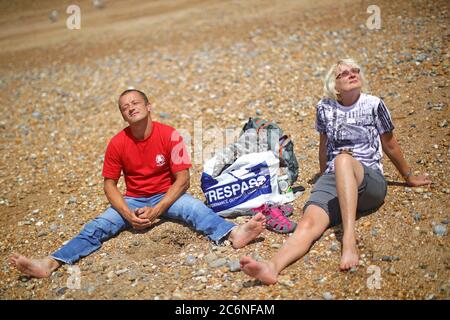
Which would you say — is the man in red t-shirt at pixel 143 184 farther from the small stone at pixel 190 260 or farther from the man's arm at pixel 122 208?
the small stone at pixel 190 260

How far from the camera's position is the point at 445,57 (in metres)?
8.13

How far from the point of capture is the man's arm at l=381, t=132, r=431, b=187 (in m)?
4.76

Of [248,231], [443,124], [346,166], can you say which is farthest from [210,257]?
[443,124]

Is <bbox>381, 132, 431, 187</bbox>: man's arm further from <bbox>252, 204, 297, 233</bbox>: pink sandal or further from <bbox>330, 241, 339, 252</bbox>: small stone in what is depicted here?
<bbox>252, 204, 297, 233</bbox>: pink sandal

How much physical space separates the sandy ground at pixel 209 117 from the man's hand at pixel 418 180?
0.37ft

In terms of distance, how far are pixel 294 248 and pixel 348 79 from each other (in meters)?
1.90

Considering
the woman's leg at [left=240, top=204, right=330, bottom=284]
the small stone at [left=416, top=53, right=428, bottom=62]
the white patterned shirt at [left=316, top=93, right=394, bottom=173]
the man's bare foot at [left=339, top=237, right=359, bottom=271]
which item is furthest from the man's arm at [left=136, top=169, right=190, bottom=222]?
the small stone at [left=416, top=53, right=428, bottom=62]

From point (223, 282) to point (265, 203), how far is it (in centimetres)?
134

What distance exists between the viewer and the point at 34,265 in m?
4.56

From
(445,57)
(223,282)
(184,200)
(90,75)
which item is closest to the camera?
(223,282)

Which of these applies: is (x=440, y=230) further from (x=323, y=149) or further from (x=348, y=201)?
(x=323, y=149)

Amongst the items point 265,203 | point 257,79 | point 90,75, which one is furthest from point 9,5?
point 265,203
